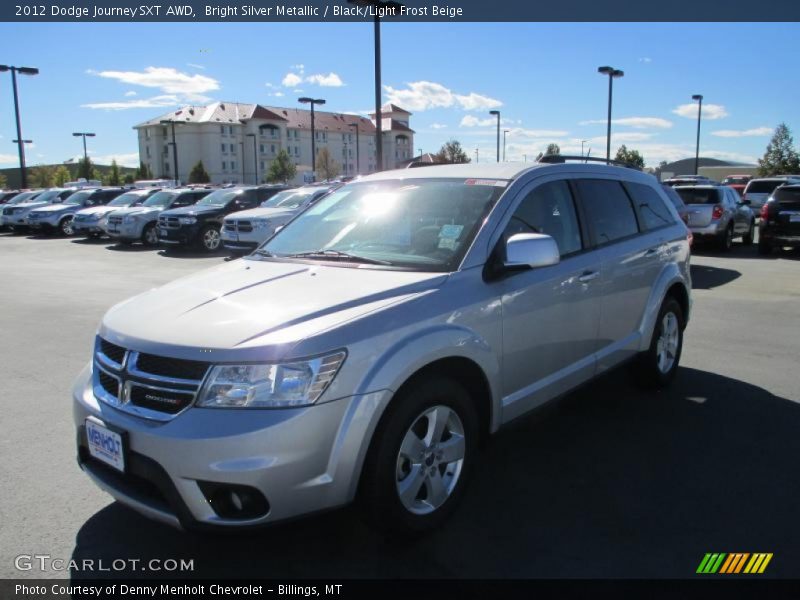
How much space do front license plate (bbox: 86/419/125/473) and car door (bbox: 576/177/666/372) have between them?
303 centimetres

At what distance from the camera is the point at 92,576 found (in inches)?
117

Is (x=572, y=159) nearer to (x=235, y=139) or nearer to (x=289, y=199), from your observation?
(x=289, y=199)

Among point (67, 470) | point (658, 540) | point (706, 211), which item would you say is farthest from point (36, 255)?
point (658, 540)

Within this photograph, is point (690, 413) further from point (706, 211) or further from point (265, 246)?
point (706, 211)

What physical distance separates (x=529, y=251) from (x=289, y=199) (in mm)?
14912

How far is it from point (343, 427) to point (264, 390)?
36cm

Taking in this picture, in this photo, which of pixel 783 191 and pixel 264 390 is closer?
pixel 264 390

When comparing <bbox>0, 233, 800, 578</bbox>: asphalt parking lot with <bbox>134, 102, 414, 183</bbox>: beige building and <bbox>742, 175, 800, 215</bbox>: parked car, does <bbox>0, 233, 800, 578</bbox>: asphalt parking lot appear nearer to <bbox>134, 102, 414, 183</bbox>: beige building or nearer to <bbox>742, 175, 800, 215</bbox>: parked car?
<bbox>742, 175, 800, 215</bbox>: parked car

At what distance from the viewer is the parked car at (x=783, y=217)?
1459cm

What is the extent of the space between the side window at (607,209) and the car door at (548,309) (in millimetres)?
199

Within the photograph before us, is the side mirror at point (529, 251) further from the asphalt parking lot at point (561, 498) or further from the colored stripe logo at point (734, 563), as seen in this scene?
the colored stripe logo at point (734, 563)

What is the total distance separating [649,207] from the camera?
215 inches

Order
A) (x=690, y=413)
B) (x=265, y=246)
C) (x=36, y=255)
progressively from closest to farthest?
(x=265, y=246), (x=690, y=413), (x=36, y=255)

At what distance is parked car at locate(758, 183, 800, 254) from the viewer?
47.9 feet
